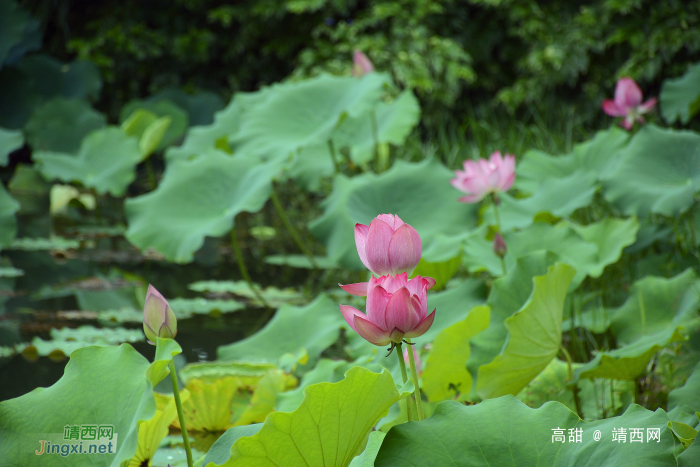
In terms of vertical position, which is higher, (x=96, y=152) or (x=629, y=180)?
(x=96, y=152)

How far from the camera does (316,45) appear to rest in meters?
4.04

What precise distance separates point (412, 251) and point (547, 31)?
11.0 feet

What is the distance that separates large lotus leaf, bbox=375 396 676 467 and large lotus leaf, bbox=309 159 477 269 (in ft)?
3.16

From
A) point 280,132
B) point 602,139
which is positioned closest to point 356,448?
point 602,139

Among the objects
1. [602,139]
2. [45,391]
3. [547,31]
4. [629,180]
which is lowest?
[45,391]

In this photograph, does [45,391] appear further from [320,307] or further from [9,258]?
[9,258]

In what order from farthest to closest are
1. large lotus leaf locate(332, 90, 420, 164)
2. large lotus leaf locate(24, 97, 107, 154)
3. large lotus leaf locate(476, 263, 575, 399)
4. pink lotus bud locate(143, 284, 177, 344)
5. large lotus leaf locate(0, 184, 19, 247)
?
large lotus leaf locate(24, 97, 107, 154)
large lotus leaf locate(332, 90, 420, 164)
large lotus leaf locate(0, 184, 19, 247)
large lotus leaf locate(476, 263, 575, 399)
pink lotus bud locate(143, 284, 177, 344)

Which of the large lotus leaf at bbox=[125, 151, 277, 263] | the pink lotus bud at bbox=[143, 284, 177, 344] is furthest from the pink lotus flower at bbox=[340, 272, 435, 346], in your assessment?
the large lotus leaf at bbox=[125, 151, 277, 263]

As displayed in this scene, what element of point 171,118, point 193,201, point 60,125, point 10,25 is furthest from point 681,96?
point 10,25

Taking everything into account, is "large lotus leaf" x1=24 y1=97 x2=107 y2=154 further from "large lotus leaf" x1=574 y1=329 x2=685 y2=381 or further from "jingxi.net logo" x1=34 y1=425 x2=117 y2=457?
"large lotus leaf" x1=574 y1=329 x2=685 y2=381

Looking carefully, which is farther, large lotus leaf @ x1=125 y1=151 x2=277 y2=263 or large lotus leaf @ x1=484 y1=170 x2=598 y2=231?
large lotus leaf @ x1=125 y1=151 x2=277 y2=263

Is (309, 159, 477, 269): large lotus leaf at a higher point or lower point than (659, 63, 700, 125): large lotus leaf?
lower

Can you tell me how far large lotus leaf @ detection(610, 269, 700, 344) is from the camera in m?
1.06

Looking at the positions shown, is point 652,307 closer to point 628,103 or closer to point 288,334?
point 628,103
